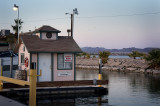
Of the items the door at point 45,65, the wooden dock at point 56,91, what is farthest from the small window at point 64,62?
the wooden dock at point 56,91

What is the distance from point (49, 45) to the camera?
25234mm

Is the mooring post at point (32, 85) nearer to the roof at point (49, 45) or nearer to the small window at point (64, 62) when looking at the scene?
the roof at point (49, 45)

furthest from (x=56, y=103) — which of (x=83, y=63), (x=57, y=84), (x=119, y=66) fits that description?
(x=83, y=63)

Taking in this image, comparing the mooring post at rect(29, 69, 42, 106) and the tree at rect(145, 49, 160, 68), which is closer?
the mooring post at rect(29, 69, 42, 106)

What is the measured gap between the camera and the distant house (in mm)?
24297

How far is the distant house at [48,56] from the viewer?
24.3 metres

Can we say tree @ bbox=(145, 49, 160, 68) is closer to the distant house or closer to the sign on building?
the distant house

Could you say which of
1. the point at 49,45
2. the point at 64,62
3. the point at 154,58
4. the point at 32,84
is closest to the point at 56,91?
the point at 64,62

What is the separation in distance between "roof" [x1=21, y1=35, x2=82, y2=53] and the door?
0.61 m

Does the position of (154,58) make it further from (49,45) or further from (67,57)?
(49,45)

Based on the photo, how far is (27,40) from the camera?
82.9ft

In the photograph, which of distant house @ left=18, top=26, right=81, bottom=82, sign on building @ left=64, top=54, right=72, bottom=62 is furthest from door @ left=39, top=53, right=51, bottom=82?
sign on building @ left=64, top=54, right=72, bottom=62

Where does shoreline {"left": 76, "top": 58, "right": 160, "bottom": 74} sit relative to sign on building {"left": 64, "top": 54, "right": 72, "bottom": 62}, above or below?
below

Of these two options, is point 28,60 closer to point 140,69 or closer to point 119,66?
point 140,69
